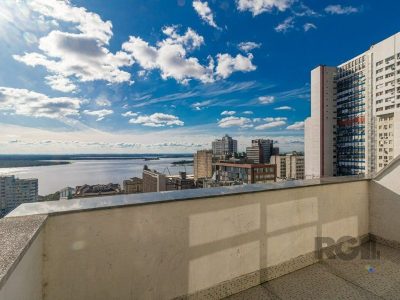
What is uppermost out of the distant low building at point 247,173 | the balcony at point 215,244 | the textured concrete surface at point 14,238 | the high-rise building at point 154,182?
the textured concrete surface at point 14,238

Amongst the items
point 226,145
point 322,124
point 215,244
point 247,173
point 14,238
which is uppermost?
point 322,124

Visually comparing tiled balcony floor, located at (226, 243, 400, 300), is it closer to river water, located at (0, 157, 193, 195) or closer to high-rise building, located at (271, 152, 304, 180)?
river water, located at (0, 157, 193, 195)

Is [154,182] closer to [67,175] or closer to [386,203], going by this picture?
[67,175]

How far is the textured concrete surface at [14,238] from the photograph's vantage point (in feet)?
2.05

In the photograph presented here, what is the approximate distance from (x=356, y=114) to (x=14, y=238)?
4604 centimetres

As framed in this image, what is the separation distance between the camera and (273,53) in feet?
78.5

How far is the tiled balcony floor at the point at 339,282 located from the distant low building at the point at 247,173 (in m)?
30.7

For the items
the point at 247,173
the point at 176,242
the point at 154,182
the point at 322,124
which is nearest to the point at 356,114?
the point at 322,124

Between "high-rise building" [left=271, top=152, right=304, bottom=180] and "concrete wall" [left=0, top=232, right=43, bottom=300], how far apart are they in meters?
62.2

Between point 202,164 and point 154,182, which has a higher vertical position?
point 202,164

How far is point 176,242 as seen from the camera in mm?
1438

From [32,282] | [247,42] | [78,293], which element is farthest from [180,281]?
[247,42]

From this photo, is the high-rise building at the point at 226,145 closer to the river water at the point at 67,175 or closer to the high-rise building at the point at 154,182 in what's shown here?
the river water at the point at 67,175

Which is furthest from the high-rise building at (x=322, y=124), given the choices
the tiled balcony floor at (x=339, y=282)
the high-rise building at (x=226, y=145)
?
the tiled balcony floor at (x=339, y=282)
